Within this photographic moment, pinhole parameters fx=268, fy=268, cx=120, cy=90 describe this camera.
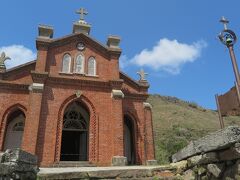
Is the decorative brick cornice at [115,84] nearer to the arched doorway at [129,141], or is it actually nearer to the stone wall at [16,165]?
the arched doorway at [129,141]

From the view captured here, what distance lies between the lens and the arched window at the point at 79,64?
57.8 ft

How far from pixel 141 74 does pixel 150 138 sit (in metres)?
4.95

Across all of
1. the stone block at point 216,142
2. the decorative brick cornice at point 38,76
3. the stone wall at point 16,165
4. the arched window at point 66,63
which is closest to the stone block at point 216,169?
the stone block at point 216,142

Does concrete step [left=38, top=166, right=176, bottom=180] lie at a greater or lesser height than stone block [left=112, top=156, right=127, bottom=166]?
lesser

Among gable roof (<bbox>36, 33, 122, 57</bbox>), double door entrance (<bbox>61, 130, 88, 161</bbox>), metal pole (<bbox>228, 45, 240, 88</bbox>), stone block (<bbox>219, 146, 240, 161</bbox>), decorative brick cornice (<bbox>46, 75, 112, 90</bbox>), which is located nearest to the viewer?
stone block (<bbox>219, 146, 240, 161</bbox>)

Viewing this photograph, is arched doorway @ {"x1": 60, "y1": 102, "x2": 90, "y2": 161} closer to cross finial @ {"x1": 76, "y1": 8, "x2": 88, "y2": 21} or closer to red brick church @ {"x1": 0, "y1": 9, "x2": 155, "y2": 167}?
red brick church @ {"x1": 0, "y1": 9, "x2": 155, "y2": 167}

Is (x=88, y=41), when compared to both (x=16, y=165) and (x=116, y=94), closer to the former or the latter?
(x=116, y=94)

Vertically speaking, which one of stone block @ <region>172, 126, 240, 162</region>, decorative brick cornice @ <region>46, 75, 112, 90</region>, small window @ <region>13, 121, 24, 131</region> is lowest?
stone block @ <region>172, 126, 240, 162</region>

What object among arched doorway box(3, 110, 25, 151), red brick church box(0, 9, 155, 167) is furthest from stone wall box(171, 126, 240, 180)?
arched doorway box(3, 110, 25, 151)

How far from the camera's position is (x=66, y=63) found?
1767 centimetres

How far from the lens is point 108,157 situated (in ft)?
51.6

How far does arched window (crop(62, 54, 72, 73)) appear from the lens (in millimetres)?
17405

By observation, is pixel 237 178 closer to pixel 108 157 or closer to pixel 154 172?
Result: pixel 154 172

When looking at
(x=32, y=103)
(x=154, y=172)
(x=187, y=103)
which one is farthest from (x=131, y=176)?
(x=187, y=103)
